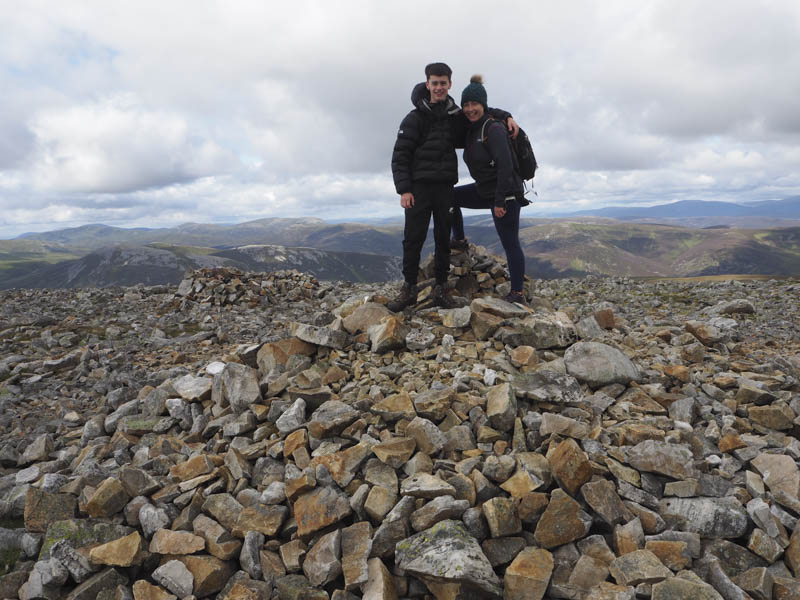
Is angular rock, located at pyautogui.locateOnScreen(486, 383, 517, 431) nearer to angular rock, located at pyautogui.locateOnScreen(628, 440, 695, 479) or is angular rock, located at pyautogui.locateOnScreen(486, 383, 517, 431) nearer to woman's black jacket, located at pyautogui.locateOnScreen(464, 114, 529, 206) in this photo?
angular rock, located at pyautogui.locateOnScreen(628, 440, 695, 479)

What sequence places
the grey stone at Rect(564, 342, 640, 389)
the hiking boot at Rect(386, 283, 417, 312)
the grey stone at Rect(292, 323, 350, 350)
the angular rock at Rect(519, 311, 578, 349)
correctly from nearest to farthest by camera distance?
the grey stone at Rect(564, 342, 640, 389) → the angular rock at Rect(519, 311, 578, 349) → the grey stone at Rect(292, 323, 350, 350) → the hiking boot at Rect(386, 283, 417, 312)

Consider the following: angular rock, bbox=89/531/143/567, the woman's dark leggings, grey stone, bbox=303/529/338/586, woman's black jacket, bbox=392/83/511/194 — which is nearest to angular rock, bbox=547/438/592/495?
grey stone, bbox=303/529/338/586

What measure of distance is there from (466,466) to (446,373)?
7.95ft

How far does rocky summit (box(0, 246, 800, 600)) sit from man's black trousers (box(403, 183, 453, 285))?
1.51m

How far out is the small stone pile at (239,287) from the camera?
20938mm

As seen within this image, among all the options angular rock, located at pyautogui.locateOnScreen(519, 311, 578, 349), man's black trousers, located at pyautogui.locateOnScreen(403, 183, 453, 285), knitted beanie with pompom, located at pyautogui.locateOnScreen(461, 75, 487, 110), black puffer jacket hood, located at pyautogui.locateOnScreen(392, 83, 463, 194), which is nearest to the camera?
angular rock, located at pyautogui.locateOnScreen(519, 311, 578, 349)

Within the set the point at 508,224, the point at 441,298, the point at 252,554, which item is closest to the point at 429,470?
the point at 252,554

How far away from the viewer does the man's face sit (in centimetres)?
898

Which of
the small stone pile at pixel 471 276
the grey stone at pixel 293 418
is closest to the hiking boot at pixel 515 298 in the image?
the small stone pile at pixel 471 276

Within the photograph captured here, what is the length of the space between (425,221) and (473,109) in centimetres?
262

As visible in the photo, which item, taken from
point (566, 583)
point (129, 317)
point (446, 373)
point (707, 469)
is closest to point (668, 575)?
point (566, 583)

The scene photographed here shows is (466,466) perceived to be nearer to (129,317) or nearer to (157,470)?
(157,470)

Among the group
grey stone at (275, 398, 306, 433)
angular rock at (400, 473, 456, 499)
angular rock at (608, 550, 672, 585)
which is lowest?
A: angular rock at (608, 550, 672, 585)

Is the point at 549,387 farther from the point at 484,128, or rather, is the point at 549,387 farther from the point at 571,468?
the point at 484,128
